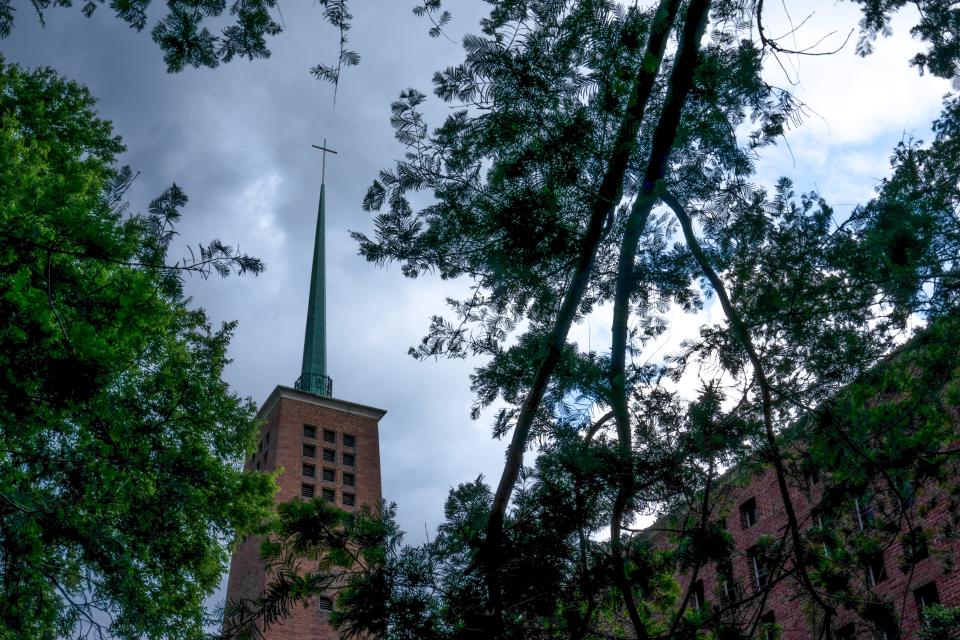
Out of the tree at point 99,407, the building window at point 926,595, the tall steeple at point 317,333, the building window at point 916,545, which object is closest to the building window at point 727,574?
the building window at point 916,545

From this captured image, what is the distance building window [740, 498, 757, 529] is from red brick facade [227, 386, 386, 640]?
23361mm

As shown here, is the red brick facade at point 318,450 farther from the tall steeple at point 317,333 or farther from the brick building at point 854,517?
the brick building at point 854,517

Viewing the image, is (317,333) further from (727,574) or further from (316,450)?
(727,574)

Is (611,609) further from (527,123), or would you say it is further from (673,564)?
(527,123)

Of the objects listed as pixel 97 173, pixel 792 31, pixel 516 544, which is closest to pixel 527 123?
pixel 792 31

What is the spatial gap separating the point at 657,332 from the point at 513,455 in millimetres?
2031

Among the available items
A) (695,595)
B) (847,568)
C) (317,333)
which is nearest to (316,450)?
(317,333)

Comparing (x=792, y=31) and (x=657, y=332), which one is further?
(x=657, y=332)

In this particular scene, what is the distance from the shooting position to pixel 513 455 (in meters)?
5.10

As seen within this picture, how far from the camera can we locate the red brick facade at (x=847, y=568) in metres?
7.26

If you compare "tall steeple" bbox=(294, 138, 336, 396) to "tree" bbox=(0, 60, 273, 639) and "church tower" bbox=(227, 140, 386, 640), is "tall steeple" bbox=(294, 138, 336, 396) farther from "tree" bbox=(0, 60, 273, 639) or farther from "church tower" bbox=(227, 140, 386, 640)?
"tree" bbox=(0, 60, 273, 639)

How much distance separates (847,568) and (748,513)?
76.8 ft

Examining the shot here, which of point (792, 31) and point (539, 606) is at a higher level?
point (792, 31)

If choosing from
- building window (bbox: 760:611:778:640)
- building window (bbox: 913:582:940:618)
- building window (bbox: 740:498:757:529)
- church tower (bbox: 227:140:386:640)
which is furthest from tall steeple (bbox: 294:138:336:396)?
building window (bbox: 760:611:778:640)
